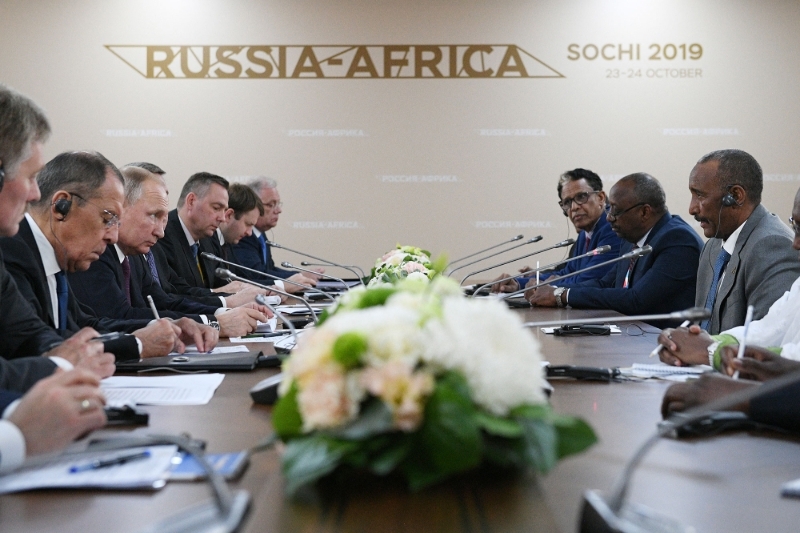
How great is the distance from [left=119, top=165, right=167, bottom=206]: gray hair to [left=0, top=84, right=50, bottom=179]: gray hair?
169cm

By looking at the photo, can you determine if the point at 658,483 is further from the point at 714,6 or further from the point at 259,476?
the point at 714,6

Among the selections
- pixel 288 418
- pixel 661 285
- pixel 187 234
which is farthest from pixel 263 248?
pixel 288 418

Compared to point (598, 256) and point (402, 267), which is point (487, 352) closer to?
point (402, 267)

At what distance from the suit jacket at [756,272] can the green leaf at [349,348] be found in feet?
8.32

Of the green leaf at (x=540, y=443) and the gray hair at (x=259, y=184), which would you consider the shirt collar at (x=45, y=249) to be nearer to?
the green leaf at (x=540, y=443)

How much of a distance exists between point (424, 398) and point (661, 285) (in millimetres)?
3416

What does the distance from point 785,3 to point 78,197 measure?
683 centimetres

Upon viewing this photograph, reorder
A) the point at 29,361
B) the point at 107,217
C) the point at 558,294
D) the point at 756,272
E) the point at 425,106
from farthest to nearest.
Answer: the point at 425,106, the point at 558,294, the point at 756,272, the point at 107,217, the point at 29,361

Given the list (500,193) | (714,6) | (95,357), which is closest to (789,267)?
(95,357)

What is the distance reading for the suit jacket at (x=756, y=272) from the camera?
3.09m

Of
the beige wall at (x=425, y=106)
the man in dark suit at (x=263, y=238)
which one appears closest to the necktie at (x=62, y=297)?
the man in dark suit at (x=263, y=238)

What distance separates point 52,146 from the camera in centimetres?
746

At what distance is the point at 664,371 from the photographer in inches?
84.4

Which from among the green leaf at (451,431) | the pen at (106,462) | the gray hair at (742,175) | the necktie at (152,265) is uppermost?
the gray hair at (742,175)
